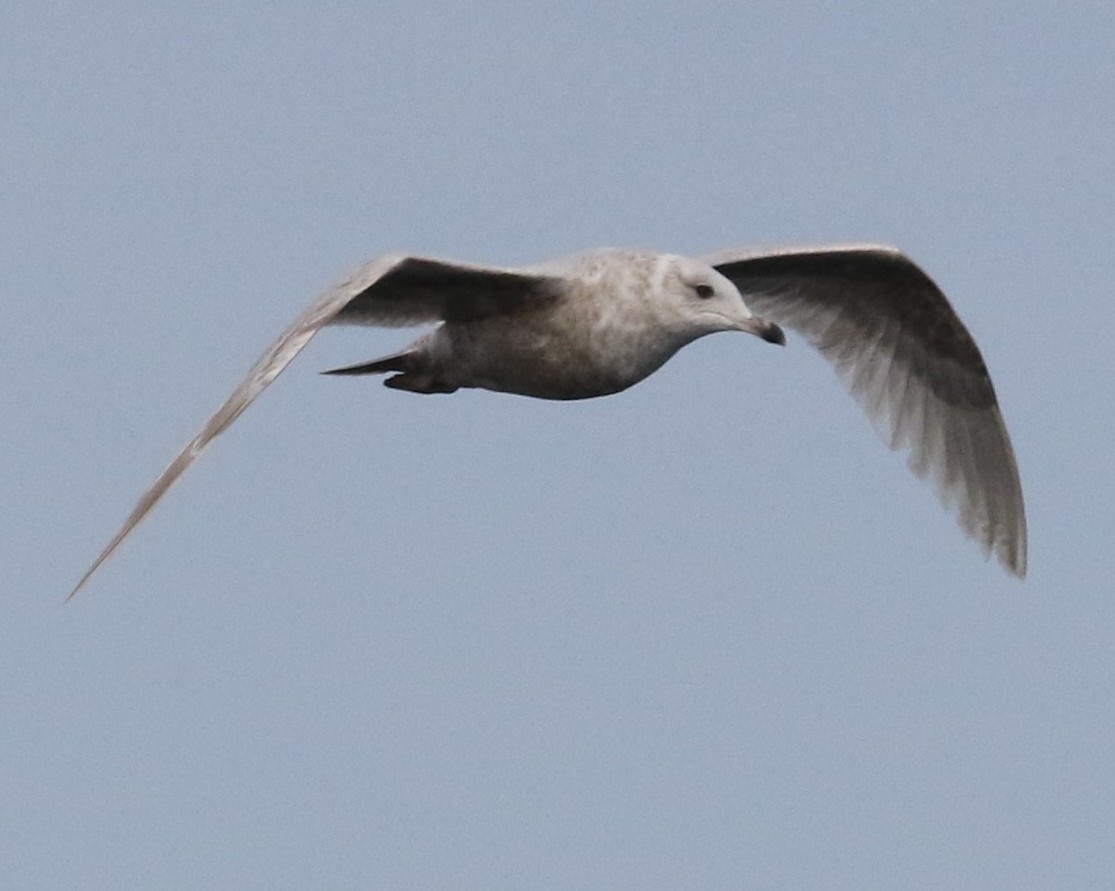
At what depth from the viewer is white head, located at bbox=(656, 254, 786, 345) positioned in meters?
11.6

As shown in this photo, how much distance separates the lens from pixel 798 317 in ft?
46.4

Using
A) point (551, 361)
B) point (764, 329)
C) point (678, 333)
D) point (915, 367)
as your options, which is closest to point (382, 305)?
point (551, 361)

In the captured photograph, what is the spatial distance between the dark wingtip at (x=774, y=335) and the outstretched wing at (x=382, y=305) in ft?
3.50

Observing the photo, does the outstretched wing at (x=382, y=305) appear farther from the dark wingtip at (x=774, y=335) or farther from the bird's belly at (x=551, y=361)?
the dark wingtip at (x=774, y=335)

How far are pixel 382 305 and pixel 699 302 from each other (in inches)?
68.0

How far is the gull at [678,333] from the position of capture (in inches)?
456

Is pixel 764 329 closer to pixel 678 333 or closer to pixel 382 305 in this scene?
pixel 678 333

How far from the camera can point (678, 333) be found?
458 inches

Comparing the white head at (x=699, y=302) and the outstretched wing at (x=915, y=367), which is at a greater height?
the white head at (x=699, y=302)

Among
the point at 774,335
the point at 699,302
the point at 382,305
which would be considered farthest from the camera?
the point at 382,305

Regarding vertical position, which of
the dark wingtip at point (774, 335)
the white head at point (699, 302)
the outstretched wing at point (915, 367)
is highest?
the white head at point (699, 302)

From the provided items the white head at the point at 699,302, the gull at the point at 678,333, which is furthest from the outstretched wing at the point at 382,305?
the white head at the point at 699,302

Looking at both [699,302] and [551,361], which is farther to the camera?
[551,361]

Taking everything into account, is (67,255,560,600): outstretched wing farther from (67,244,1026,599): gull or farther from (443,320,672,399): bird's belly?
(443,320,672,399): bird's belly
